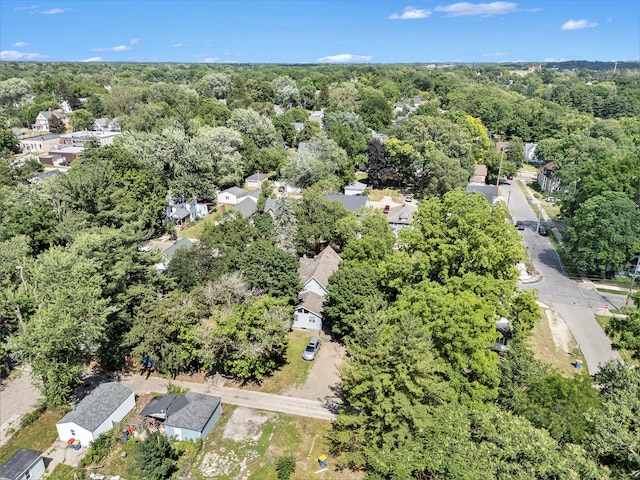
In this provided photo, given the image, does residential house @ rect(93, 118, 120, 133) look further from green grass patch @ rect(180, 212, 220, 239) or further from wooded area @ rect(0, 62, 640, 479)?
green grass patch @ rect(180, 212, 220, 239)

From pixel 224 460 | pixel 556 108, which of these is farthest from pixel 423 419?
pixel 556 108

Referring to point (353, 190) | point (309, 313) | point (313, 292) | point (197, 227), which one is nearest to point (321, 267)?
point (313, 292)

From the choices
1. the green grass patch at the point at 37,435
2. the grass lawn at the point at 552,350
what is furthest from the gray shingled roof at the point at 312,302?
the green grass patch at the point at 37,435

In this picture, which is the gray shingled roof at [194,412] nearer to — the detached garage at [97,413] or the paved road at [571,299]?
the detached garage at [97,413]

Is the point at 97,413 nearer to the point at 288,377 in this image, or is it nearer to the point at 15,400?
the point at 15,400

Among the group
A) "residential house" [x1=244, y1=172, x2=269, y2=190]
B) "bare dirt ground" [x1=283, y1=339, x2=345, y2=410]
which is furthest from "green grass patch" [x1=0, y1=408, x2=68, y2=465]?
"residential house" [x1=244, y1=172, x2=269, y2=190]

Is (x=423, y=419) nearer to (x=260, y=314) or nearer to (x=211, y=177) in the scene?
(x=260, y=314)

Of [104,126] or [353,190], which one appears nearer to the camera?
[353,190]
